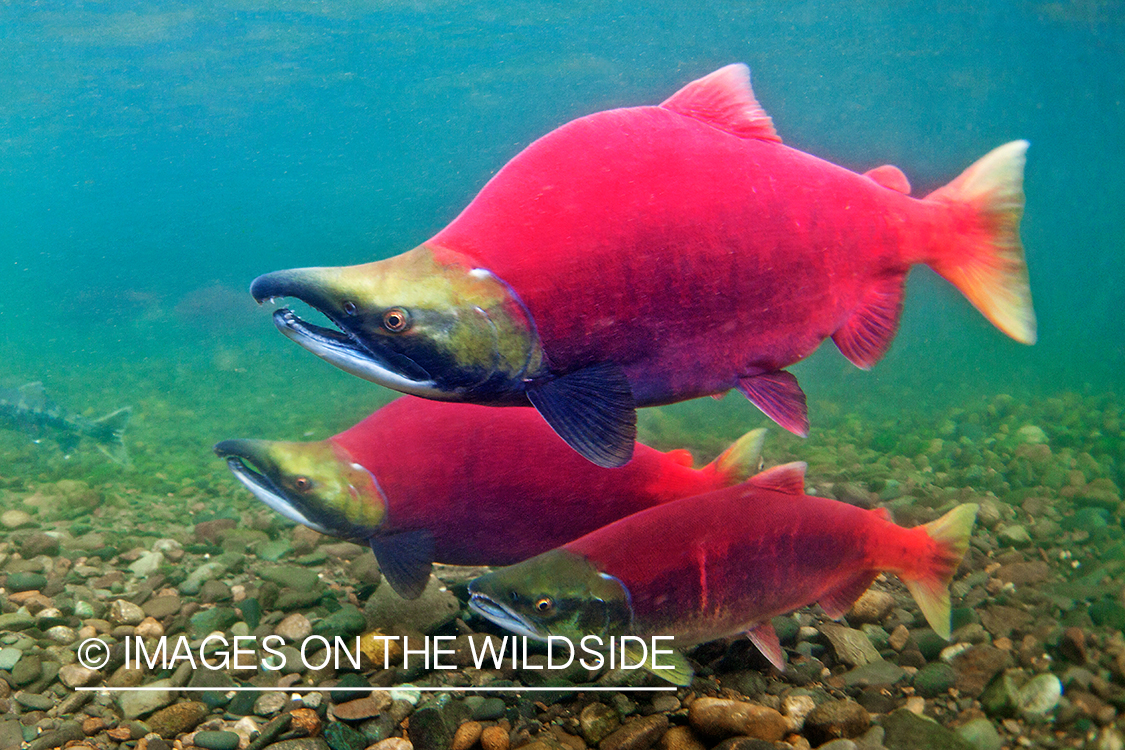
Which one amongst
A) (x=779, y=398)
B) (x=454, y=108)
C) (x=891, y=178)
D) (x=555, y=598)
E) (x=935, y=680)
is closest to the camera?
(x=779, y=398)

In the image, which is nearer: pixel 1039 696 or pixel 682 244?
pixel 682 244

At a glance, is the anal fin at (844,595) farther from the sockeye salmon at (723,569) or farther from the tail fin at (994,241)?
the tail fin at (994,241)

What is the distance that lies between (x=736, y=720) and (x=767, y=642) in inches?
10.2

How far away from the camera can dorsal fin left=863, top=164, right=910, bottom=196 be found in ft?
4.87

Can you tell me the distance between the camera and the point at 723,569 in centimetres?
175

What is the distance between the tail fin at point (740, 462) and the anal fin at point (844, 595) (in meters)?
0.42

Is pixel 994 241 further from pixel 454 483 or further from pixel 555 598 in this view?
pixel 454 483

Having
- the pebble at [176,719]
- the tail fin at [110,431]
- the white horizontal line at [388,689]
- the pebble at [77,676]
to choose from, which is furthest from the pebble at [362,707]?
the tail fin at [110,431]

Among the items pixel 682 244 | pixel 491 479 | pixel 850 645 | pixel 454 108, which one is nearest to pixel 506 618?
pixel 491 479

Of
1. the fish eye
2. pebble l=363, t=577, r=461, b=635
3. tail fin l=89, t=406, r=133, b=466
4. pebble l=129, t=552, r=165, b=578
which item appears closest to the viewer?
the fish eye

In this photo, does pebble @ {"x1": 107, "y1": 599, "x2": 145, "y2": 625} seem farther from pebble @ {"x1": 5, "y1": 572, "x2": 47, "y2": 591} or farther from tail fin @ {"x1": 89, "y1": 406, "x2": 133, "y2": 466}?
tail fin @ {"x1": 89, "y1": 406, "x2": 133, "y2": 466}

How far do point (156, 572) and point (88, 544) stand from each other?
2.99 ft

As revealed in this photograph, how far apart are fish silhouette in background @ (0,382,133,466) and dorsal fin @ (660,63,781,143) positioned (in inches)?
375

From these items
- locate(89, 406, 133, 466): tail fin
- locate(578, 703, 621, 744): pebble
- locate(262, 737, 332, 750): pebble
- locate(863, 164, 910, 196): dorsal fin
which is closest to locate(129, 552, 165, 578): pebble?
locate(262, 737, 332, 750): pebble
